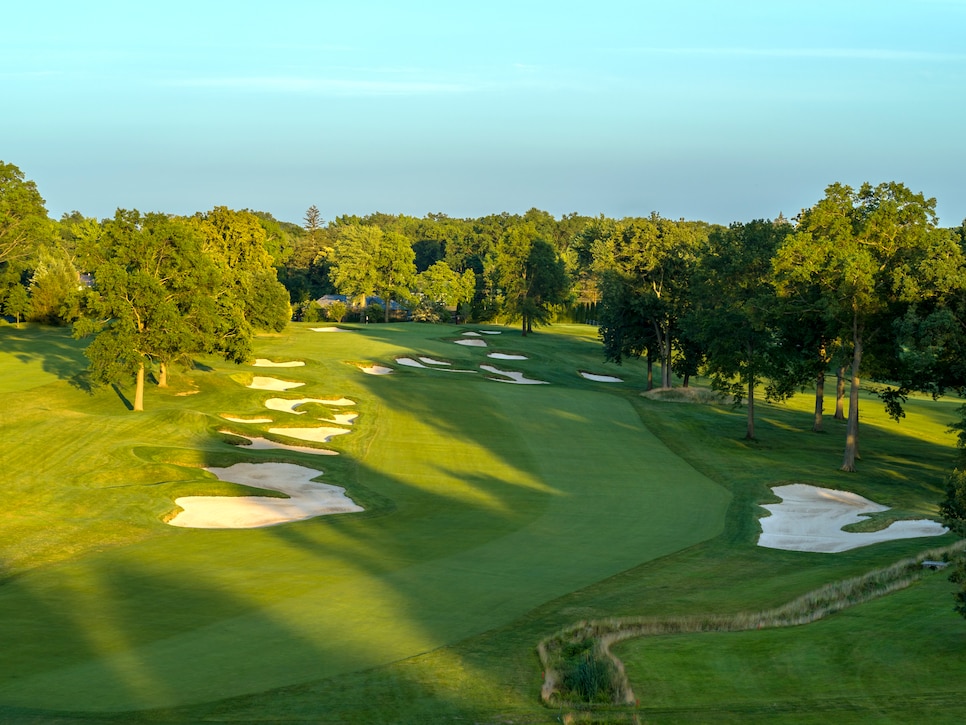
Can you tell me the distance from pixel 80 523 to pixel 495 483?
52.3 ft

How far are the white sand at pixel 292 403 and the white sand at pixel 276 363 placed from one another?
13061 mm

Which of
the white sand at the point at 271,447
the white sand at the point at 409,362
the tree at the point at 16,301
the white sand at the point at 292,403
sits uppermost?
the tree at the point at 16,301

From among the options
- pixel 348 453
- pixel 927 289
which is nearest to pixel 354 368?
pixel 348 453

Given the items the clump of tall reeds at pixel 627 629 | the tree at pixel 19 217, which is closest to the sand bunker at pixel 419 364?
the tree at pixel 19 217

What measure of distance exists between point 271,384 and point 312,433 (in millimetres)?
13445

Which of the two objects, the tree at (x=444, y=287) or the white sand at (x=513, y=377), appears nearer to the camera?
the white sand at (x=513, y=377)

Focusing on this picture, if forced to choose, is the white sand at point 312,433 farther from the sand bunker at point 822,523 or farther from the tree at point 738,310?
the tree at point 738,310

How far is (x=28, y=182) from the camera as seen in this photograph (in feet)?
296

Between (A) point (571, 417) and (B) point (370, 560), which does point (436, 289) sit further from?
(B) point (370, 560)

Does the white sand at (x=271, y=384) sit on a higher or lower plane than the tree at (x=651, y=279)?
lower

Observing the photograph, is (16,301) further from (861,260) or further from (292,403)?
(861,260)

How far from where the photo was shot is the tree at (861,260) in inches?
1674

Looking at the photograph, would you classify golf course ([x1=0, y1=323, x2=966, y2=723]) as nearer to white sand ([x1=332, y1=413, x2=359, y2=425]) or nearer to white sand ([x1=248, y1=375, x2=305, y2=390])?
white sand ([x1=332, y1=413, x2=359, y2=425])

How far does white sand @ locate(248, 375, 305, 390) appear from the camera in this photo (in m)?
57.7
